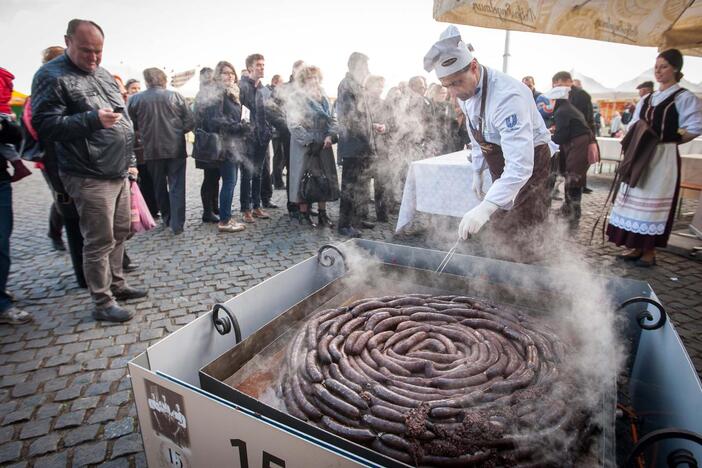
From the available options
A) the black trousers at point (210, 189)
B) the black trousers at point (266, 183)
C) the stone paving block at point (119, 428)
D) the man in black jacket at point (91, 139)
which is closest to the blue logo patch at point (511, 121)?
the man in black jacket at point (91, 139)

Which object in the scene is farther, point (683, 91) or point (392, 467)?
point (683, 91)

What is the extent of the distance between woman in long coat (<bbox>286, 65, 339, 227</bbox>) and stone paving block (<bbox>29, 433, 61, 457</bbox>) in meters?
4.91

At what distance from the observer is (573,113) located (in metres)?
6.84

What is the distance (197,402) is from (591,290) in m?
2.79

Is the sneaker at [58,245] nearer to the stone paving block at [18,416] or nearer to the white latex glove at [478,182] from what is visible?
the stone paving block at [18,416]

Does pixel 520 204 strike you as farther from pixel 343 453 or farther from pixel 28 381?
pixel 28 381

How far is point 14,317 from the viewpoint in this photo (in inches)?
159

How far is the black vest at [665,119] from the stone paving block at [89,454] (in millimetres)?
6801

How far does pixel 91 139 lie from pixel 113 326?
1872 mm

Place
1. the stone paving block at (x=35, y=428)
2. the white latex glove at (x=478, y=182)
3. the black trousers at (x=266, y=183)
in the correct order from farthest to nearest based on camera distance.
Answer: the black trousers at (x=266, y=183), the white latex glove at (x=478, y=182), the stone paving block at (x=35, y=428)

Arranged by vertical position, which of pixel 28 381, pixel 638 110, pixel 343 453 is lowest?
pixel 28 381

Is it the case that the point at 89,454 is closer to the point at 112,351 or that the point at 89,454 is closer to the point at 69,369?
the point at 69,369

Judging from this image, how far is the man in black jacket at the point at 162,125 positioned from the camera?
623 centimetres

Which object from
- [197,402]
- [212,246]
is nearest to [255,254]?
[212,246]
